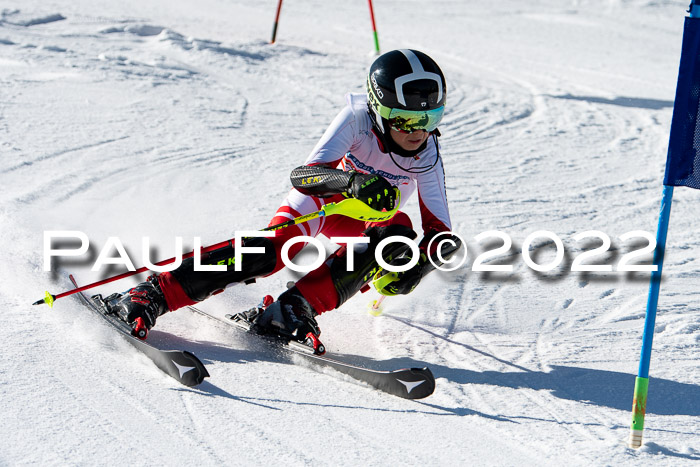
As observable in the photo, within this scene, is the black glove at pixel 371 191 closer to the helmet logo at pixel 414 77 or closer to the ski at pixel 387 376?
the helmet logo at pixel 414 77

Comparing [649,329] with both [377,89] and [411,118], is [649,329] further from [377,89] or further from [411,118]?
[377,89]

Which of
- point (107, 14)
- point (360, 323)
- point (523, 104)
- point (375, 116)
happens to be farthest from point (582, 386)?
point (107, 14)

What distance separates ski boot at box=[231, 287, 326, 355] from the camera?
3.88 metres

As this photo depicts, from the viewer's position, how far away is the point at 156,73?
377 inches

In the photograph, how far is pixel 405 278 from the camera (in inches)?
157

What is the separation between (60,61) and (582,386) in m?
8.00

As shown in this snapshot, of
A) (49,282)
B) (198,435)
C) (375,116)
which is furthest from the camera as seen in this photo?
(49,282)

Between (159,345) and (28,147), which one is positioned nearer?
(159,345)

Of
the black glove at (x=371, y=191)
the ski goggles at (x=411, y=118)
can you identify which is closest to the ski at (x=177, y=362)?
the black glove at (x=371, y=191)

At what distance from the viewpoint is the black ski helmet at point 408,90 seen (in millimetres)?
3857

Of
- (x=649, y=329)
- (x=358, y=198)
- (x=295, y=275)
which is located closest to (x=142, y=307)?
(x=358, y=198)

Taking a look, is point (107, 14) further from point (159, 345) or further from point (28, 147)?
point (159, 345)

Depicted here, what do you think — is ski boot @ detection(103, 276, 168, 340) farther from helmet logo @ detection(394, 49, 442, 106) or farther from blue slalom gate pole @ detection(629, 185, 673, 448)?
blue slalom gate pole @ detection(629, 185, 673, 448)

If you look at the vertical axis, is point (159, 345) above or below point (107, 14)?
below
